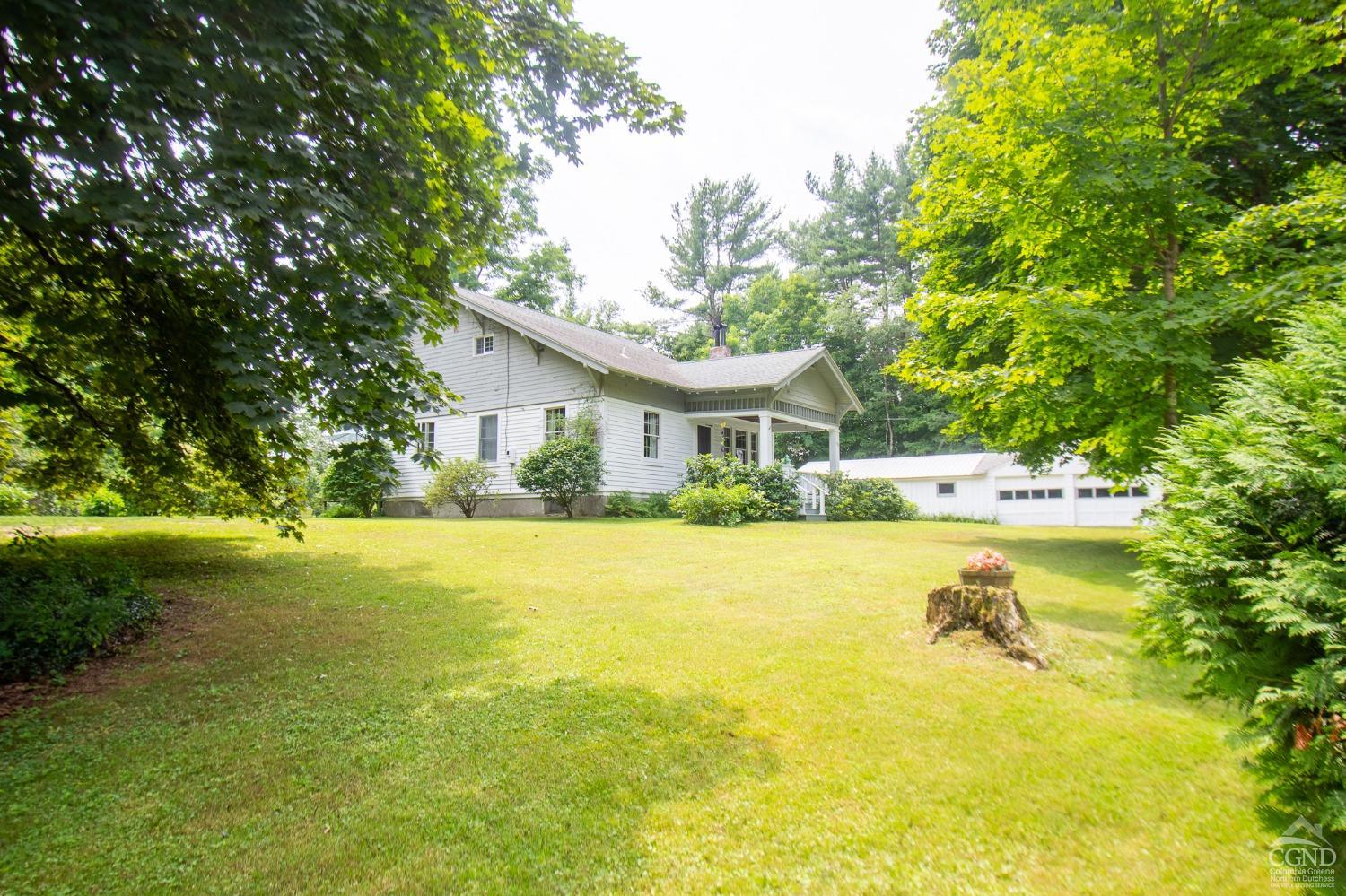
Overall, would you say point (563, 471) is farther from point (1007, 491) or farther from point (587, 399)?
point (1007, 491)

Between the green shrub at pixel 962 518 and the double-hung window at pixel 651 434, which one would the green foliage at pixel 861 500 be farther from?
the green shrub at pixel 962 518

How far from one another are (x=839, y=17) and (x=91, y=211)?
6.61 m

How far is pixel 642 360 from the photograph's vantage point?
20.7m

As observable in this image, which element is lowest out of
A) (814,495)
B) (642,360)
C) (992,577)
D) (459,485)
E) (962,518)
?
(962,518)

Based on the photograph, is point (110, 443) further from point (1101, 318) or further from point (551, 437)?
point (551, 437)

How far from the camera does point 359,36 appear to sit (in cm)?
392

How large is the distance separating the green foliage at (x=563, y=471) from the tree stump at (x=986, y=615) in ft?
36.8

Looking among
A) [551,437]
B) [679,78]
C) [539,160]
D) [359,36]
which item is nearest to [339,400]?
[359,36]

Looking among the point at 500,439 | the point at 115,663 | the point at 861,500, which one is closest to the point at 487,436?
the point at 500,439

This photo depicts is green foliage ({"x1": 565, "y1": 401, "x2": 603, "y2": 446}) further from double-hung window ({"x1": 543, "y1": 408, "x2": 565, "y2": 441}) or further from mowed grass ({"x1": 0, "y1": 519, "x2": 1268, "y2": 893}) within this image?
mowed grass ({"x1": 0, "y1": 519, "x2": 1268, "y2": 893})

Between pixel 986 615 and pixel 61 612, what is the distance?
24.0 ft

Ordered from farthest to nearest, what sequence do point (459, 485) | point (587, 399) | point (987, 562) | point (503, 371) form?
point (503, 371), point (587, 399), point (459, 485), point (987, 562)

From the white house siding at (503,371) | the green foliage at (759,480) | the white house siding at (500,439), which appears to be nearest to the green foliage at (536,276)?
the white house siding at (503,371)

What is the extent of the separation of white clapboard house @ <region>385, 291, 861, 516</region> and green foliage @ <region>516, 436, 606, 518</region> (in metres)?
0.99
